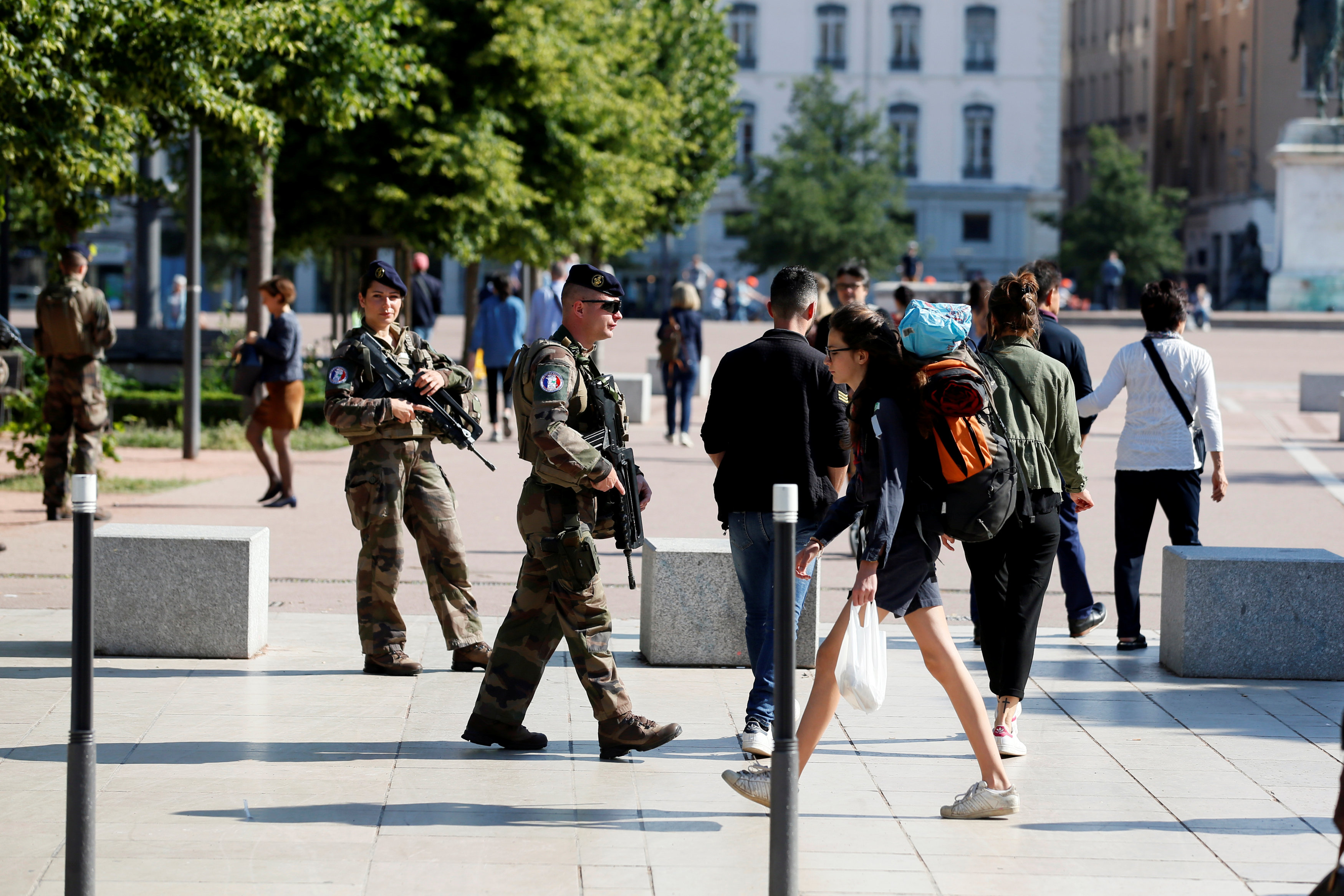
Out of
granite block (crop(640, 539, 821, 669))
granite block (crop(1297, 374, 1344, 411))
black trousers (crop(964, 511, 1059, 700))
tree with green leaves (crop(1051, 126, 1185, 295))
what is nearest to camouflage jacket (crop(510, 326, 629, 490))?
black trousers (crop(964, 511, 1059, 700))

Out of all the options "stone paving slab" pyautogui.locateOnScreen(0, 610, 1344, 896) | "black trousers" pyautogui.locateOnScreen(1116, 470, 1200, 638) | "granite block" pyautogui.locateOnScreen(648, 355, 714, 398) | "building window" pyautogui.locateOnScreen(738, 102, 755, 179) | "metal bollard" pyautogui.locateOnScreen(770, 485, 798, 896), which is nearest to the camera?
"metal bollard" pyautogui.locateOnScreen(770, 485, 798, 896)

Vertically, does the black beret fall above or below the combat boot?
above

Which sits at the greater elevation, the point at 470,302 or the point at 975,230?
the point at 975,230

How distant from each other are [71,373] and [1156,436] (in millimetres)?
7339

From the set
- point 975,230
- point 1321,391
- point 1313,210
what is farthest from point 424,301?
point 975,230

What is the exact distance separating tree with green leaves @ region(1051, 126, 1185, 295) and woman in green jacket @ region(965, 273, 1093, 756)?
183 feet

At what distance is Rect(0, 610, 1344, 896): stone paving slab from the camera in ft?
15.9

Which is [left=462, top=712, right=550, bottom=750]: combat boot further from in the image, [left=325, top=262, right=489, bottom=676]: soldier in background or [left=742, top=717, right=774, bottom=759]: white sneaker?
[left=325, top=262, right=489, bottom=676]: soldier in background

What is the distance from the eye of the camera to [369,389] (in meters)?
7.19

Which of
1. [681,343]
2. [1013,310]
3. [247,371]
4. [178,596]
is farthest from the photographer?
[681,343]

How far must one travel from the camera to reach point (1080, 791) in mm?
5785

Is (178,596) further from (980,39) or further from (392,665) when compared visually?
(980,39)

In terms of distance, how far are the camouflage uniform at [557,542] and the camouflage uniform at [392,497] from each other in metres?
1.27

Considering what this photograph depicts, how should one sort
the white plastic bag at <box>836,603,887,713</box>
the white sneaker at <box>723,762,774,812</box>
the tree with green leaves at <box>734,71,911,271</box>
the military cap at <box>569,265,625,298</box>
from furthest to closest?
the tree with green leaves at <box>734,71,911,271</box> < the military cap at <box>569,265,625,298</box> < the white sneaker at <box>723,762,774,812</box> < the white plastic bag at <box>836,603,887,713</box>
